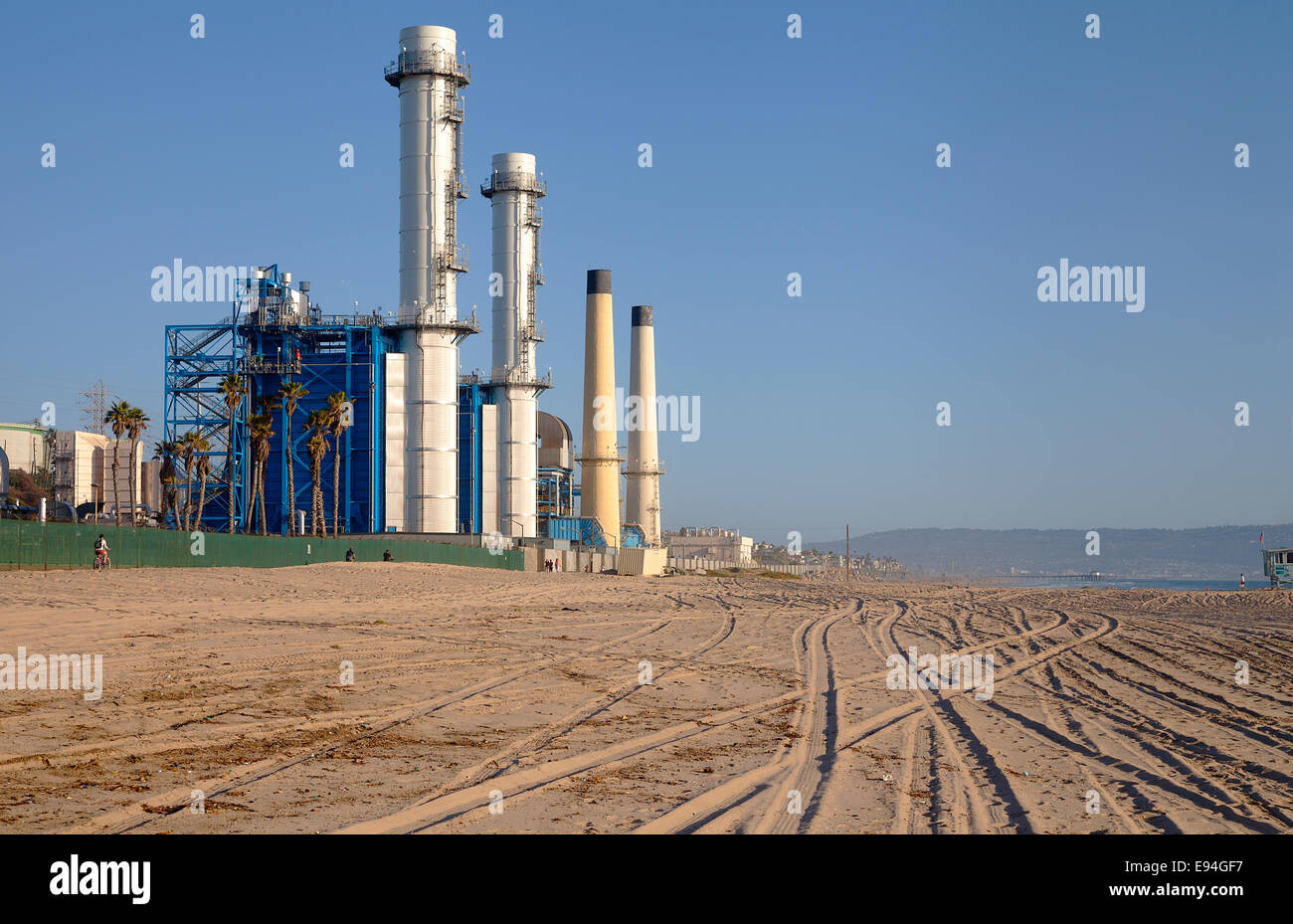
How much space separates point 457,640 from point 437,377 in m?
48.6

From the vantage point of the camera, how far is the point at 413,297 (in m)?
66.1

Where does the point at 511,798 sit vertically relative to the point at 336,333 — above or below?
below

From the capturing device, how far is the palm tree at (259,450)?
199 feet

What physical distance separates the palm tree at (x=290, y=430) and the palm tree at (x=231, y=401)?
2.45 meters

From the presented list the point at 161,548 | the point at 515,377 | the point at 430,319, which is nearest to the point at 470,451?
the point at 515,377

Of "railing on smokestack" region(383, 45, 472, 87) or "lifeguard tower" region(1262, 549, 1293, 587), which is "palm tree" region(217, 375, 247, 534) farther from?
"lifeguard tower" region(1262, 549, 1293, 587)

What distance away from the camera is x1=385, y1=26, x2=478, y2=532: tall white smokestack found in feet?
211

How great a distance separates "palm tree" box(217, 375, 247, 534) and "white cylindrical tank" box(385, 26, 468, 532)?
32.3 feet

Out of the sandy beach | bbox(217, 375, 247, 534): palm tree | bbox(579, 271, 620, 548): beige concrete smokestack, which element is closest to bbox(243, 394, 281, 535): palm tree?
bbox(217, 375, 247, 534): palm tree

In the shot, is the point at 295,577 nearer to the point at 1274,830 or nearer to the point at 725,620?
the point at 725,620

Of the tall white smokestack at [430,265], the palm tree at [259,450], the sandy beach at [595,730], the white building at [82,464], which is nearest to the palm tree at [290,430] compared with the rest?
the palm tree at [259,450]

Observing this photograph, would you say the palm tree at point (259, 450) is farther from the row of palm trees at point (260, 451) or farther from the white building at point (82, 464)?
the white building at point (82, 464)

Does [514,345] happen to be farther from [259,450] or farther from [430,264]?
[259,450]
